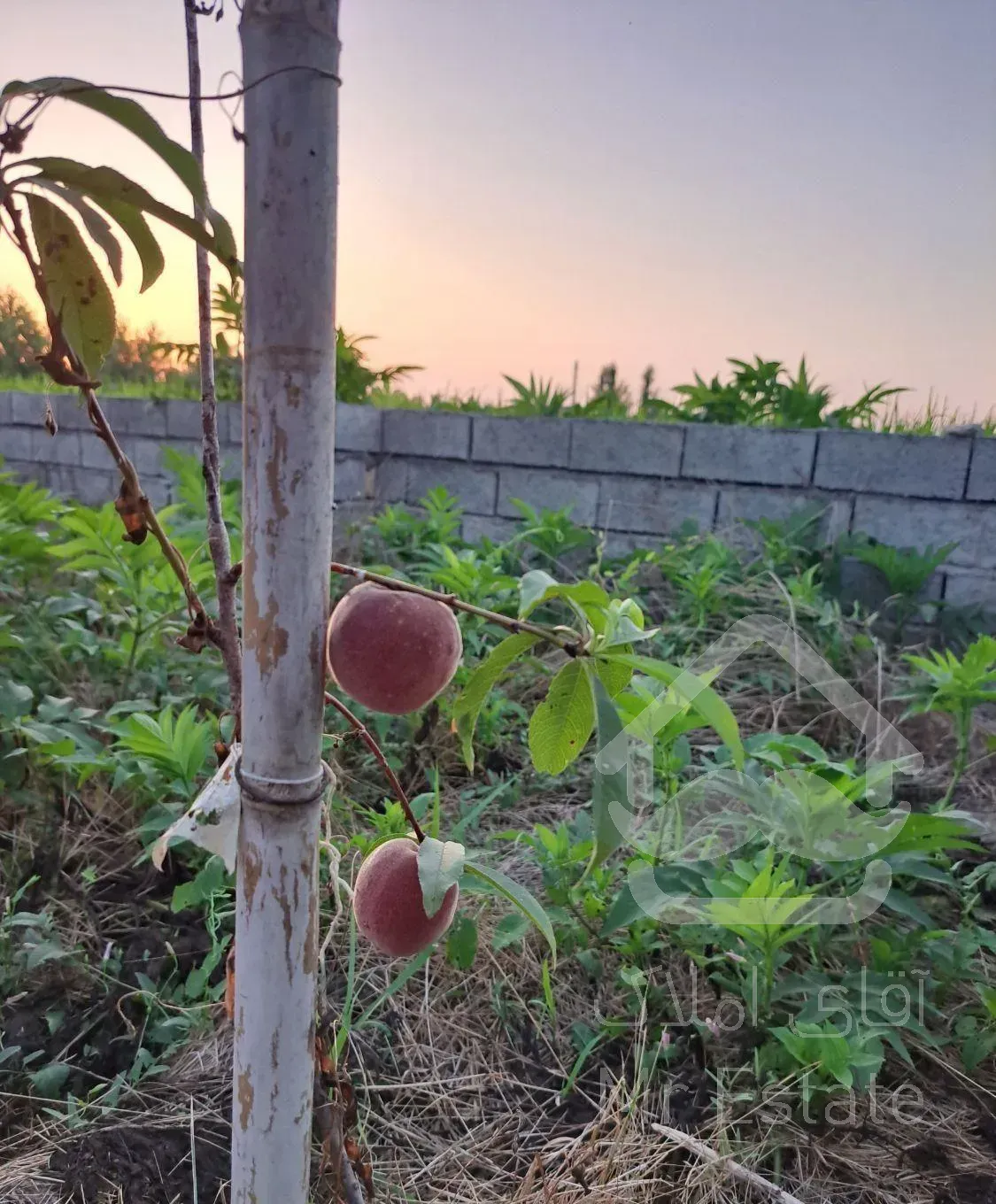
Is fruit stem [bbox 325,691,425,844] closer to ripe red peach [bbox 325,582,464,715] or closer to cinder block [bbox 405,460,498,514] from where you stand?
ripe red peach [bbox 325,582,464,715]

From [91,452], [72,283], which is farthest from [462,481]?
[72,283]

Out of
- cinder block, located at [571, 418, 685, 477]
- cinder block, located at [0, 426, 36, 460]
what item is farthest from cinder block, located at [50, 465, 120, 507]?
cinder block, located at [571, 418, 685, 477]

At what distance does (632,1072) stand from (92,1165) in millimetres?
687

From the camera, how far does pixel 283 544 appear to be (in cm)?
45

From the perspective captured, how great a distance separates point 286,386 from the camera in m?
0.43

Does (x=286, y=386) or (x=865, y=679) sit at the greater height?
(x=286, y=386)

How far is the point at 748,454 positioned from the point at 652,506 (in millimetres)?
387

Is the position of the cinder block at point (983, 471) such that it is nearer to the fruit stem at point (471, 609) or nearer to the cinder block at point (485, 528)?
the cinder block at point (485, 528)

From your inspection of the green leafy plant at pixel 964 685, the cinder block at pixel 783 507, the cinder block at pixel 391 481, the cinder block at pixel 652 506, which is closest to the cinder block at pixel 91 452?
the cinder block at pixel 391 481

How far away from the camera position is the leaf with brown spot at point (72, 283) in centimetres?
51

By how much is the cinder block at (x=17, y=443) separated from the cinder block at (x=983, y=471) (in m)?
4.41

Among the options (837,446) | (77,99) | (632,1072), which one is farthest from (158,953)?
(837,446)

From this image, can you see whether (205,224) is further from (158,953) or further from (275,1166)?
(158,953)

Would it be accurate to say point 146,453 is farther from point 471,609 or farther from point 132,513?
point 471,609
